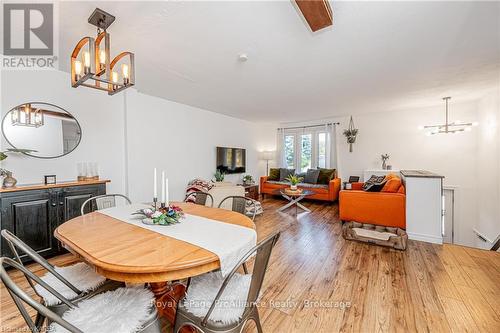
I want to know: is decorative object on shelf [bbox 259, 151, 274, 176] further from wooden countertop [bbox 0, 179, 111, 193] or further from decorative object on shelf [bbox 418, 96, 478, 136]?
wooden countertop [bbox 0, 179, 111, 193]

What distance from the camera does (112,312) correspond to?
41.9 inches

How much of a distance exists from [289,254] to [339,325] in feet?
3.87

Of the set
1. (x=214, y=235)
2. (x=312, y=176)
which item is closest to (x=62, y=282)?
(x=214, y=235)

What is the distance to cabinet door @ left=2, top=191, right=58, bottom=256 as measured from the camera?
226 cm

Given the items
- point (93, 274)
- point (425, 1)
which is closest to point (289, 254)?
point (93, 274)

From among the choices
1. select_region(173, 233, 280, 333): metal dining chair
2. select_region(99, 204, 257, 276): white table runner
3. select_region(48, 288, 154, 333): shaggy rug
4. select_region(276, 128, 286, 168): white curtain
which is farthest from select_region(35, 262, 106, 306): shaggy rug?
A: select_region(276, 128, 286, 168): white curtain

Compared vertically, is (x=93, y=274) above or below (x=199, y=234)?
below

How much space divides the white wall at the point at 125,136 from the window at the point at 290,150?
8.03 feet

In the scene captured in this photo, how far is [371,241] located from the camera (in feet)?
9.85

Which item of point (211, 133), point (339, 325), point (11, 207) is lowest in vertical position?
point (339, 325)

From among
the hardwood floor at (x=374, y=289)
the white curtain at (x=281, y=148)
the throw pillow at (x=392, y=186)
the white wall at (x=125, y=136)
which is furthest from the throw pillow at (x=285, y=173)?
the hardwood floor at (x=374, y=289)

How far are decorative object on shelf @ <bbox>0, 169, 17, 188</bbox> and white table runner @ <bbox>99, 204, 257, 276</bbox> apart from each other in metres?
1.58

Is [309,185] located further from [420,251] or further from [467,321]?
[467,321]

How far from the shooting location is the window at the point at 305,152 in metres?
6.83
